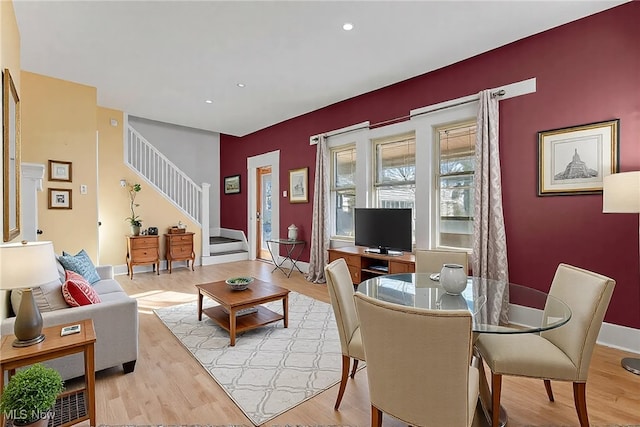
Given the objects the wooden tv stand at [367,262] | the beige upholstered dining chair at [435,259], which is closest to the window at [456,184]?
the wooden tv stand at [367,262]

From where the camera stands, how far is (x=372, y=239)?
4359 mm

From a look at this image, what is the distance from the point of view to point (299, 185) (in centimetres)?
595

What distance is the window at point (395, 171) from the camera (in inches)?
171

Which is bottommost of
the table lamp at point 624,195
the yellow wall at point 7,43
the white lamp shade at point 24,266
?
the white lamp shade at point 24,266

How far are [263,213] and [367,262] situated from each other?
3680 mm

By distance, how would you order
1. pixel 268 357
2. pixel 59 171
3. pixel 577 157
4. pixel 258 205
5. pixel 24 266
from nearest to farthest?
pixel 24 266 → pixel 268 357 → pixel 577 157 → pixel 59 171 → pixel 258 205

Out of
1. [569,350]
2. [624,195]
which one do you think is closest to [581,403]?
[569,350]

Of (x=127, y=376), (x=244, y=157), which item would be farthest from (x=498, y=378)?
(x=244, y=157)

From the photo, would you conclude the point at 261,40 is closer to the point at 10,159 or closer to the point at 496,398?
the point at 10,159

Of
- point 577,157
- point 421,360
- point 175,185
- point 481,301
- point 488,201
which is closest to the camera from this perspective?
point 421,360

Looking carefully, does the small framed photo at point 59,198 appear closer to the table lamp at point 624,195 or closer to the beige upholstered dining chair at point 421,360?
the beige upholstered dining chair at point 421,360

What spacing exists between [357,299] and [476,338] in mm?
911

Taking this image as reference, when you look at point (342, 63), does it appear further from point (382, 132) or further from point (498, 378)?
point (498, 378)

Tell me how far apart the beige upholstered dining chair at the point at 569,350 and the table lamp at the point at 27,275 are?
2.41m
